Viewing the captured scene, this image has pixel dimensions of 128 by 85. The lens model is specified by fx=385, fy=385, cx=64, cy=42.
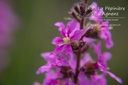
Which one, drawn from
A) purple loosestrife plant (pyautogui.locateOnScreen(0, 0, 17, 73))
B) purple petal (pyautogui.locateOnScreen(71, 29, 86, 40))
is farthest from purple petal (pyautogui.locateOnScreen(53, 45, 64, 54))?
purple loosestrife plant (pyautogui.locateOnScreen(0, 0, 17, 73))

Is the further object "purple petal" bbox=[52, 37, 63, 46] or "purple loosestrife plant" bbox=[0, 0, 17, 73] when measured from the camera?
"purple loosestrife plant" bbox=[0, 0, 17, 73]

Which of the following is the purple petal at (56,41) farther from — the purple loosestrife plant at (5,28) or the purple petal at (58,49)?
the purple loosestrife plant at (5,28)

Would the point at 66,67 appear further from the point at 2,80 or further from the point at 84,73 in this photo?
the point at 2,80

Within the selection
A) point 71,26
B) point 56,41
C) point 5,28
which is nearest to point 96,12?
point 71,26

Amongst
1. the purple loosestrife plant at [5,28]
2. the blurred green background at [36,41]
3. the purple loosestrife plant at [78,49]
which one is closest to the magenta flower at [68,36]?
the purple loosestrife plant at [78,49]

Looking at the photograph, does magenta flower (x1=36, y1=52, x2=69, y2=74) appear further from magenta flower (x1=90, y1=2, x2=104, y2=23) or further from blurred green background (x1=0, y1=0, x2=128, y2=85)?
blurred green background (x1=0, y1=0, x2=128, y2=85)

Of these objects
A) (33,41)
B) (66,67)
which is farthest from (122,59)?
(66,67)

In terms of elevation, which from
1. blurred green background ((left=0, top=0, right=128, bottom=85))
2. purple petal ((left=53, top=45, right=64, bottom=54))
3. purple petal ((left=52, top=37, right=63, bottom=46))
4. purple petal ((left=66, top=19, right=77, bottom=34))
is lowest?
purple petal ((left=53, top=45, right=64, bottom=54))
